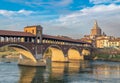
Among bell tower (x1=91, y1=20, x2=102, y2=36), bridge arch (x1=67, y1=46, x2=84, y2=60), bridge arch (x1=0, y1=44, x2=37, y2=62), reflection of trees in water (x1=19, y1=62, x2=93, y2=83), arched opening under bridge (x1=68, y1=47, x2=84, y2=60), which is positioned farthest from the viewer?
bell tower (x1=91, y1=20, x2=102, y2=36)

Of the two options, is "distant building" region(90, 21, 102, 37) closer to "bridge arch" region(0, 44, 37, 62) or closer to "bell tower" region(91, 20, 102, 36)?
"bell tower" region(91, 20, 102, 36)

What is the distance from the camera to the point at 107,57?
10119cm

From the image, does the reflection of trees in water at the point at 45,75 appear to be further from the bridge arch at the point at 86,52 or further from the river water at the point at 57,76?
the bridge arch at the point at 86,52

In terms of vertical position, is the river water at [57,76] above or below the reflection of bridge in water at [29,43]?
below

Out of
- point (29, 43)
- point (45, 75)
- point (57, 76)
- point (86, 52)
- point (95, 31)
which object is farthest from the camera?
point (95, 31)

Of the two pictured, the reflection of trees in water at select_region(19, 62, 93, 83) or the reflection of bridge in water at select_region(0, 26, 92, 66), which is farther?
the reflection of bridge in water at select_region(0, 26, 92, 66)

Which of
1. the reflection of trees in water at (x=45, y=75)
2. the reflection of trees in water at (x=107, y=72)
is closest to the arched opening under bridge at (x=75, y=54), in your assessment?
the reflection of trees in water at (x=107, y=72)

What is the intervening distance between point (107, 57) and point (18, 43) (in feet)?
163

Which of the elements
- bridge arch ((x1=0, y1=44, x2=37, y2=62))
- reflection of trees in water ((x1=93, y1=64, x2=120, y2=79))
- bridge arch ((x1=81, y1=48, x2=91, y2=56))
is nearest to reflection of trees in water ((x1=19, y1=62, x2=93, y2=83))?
reflection of trees in water ((x1=93, y1=64, x2=120, y2=79))

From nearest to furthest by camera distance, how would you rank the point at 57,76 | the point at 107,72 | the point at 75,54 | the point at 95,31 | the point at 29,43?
the point at 57,76
the point at 107,72
the point at 29,43
the point at 75,54
the point at 95,31

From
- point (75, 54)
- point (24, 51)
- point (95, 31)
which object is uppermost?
point (95, 31)

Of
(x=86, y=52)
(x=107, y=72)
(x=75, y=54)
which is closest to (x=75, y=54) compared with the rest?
(x=75, y=54)

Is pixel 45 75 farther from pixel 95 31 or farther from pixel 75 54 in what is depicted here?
pixel 95 31

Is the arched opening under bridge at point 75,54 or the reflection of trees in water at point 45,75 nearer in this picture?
the reflection of trees in water at point 45,75
